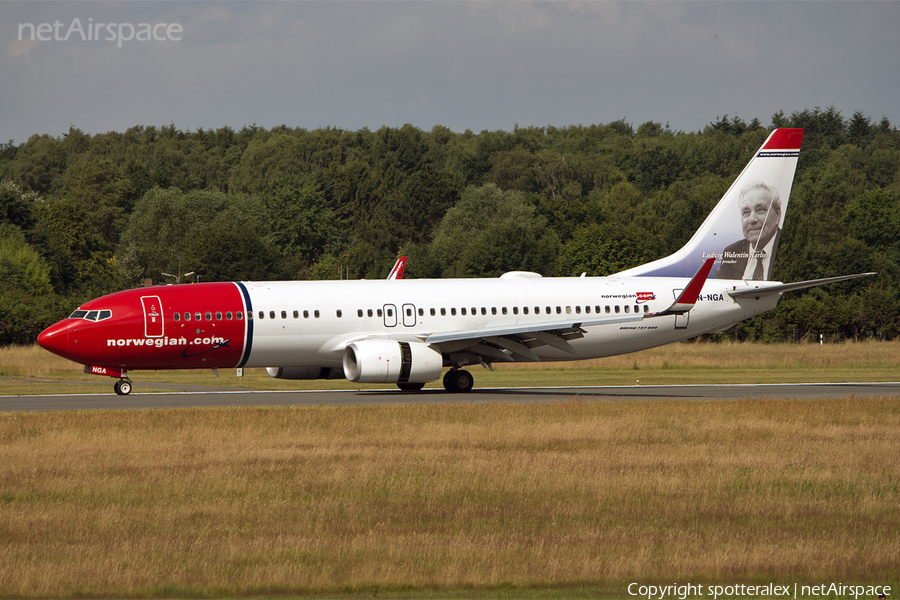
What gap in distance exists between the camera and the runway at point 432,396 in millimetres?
31547

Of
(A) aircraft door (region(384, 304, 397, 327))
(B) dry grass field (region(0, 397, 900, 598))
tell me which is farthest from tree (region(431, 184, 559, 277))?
(B) dry grass field (region(0, 397, 900, 598))

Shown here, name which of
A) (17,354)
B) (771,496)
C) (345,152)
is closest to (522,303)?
(771,496)

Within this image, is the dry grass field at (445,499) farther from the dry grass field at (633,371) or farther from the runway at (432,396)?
the dry grass field at (633,371)

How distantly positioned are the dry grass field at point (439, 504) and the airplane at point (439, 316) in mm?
7900

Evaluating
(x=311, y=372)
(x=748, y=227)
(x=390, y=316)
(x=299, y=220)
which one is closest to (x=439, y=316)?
(x=390, y=316)

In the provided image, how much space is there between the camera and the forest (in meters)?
88.1

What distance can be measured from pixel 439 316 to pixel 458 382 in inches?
97.6

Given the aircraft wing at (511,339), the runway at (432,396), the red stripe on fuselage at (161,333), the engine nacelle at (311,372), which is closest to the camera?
the runway at (432,396)

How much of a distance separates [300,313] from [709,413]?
14.3 m

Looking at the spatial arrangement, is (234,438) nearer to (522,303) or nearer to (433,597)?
(433,597)

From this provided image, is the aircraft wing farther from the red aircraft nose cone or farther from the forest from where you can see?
the forest

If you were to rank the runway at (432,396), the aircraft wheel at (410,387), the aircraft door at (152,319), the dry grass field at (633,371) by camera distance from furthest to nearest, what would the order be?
the dry grass field at (633,371)
the aircraft wheel at (410,387)
the aircraft door at (152,319)
the runway at (432,396)

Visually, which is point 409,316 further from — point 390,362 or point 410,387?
point 410,387

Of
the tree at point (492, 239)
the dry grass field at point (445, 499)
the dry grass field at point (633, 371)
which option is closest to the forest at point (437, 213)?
the tree at point (492, 239)
